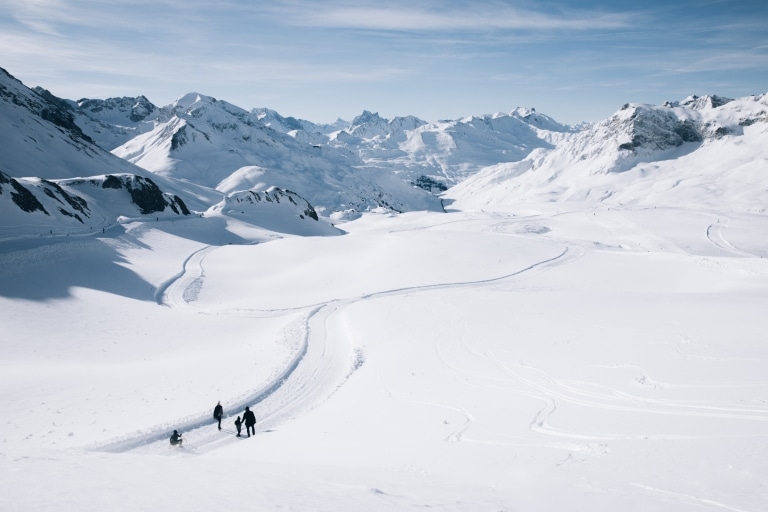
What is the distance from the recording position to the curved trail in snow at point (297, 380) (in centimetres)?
1730

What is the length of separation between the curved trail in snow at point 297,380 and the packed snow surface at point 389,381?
0.43 feet

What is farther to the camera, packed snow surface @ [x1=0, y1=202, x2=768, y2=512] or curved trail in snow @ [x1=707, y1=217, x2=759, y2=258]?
curved trail in snow @ [x1=707, y1=217, x2=759, y2=258]

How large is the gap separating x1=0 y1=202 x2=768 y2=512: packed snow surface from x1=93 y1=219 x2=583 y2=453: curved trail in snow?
0.43 feet

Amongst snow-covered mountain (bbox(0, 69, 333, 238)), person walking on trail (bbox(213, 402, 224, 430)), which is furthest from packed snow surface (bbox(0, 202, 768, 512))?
snow-covered mountain (bbox(0, 69, 333, 238))

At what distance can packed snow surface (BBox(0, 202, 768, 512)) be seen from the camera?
9.62 m

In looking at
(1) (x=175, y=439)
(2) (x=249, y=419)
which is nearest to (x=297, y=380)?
(2) (x=249, y=419)

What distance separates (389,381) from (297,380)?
5.20m

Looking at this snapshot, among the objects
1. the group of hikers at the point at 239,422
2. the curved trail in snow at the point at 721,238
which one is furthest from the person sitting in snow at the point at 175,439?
the curved trail in snow at the point at 721,238

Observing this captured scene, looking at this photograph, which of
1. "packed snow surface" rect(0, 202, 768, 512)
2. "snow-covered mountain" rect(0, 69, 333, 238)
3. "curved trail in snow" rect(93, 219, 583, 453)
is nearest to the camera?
"packed snow surface" rect(0, 202, 768, 512)

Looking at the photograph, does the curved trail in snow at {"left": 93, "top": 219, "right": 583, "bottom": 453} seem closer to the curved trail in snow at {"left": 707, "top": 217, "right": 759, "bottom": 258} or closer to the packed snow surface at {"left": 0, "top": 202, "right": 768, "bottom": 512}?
the packed snow surface at {"left": 0, "top": 202, "right": 768, "bottom": 512}

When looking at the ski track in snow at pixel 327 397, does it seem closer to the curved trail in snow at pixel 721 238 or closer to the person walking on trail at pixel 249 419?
the person walking on trail at pixel 249 419

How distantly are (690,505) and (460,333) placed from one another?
19986 mm

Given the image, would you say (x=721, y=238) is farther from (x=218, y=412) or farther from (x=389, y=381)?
(x=218, y=412)

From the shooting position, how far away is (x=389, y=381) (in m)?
22.4
